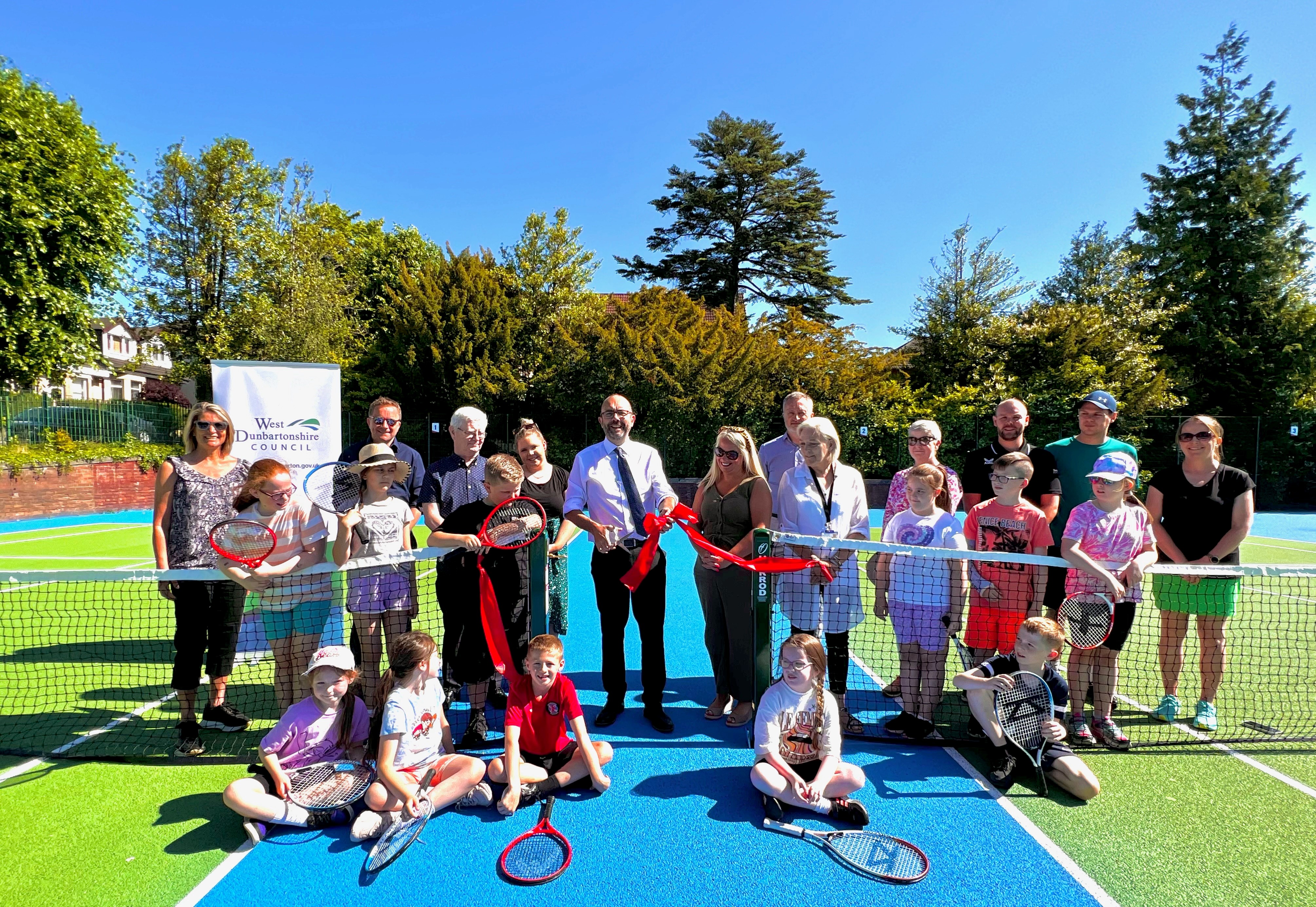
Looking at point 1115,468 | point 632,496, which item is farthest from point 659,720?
point 1115,468

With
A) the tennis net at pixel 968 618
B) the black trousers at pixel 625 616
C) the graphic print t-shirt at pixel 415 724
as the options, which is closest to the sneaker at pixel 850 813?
the tennis net at pixel 968 618

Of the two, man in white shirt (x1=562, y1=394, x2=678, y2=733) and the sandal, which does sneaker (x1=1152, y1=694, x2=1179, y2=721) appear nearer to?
the sandal

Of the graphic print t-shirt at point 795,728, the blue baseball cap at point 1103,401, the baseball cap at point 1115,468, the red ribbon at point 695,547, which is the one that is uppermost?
the blue baseball cap at point 1103,401

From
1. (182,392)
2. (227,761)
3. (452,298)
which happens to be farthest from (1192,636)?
→ (182,392)

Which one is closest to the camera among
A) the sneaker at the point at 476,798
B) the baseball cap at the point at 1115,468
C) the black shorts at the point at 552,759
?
the sneaker at the point at 476,798

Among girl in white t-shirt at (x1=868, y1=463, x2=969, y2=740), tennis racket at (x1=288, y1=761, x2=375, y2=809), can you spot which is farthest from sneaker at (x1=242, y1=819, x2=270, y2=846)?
girl in white t-shirt at (x1=868, y1=463, x2=969, y2=740)

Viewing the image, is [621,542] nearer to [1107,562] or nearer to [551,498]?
[551,498]

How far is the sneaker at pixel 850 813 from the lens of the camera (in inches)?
138

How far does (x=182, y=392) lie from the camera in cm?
2709

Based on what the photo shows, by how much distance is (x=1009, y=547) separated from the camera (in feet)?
15.3

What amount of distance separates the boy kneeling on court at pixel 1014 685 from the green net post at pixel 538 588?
252 centimetres

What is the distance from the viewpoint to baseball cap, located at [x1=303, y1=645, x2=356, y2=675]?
371 cm

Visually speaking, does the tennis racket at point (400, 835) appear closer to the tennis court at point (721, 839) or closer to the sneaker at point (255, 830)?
the tennis court at point (721, 839)

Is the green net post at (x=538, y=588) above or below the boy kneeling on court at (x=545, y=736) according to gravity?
above
